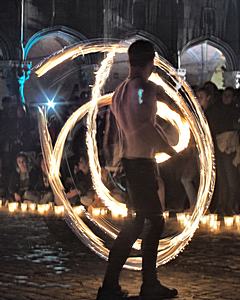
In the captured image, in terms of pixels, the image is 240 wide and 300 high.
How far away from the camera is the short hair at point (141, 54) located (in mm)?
6891

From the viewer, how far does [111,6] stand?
28.8 metres

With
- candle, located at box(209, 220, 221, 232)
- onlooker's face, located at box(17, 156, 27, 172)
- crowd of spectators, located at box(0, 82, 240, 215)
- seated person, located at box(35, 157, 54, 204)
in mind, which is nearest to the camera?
candle, located at box(209, 220, 221, 232)

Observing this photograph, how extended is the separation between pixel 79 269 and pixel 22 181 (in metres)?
7.59

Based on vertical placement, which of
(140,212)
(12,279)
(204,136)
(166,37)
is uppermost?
(166,37)

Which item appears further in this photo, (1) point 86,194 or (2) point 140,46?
(1) point 86,194

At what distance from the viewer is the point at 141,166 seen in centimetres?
683

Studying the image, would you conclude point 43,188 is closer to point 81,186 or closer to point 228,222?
point 81,186

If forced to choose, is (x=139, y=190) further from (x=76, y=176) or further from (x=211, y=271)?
(x=76, y=176)

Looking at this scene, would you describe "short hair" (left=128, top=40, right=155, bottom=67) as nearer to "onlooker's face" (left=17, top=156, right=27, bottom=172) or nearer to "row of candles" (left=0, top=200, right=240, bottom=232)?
"row of candles" (left=0, top=200, right=240, bottom=232)

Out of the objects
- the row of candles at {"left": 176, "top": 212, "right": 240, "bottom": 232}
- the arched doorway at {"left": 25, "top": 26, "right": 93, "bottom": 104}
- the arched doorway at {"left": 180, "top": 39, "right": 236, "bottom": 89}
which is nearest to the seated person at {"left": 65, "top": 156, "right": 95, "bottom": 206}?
the row of candles at {"left": 176, "top": 212, "right": 240, "bottom": 232}

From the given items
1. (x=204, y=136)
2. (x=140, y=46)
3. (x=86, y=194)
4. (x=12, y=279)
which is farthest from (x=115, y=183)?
(x=140, y=46)

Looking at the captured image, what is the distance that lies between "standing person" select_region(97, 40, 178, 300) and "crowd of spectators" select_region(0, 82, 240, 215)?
3163 millimetres

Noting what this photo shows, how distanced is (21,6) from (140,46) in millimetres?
20960

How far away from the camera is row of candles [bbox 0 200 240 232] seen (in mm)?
11883
